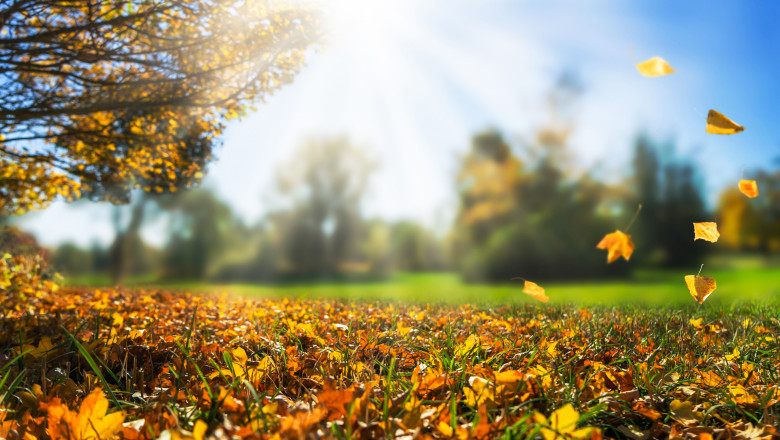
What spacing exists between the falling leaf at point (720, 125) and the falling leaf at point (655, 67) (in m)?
0.28

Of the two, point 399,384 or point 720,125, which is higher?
point 720,125

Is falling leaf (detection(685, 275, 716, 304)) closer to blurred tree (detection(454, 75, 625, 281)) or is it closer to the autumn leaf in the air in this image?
the autumn leaf in the air

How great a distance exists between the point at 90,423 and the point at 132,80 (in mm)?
4267

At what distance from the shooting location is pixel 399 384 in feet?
Result: 5.56

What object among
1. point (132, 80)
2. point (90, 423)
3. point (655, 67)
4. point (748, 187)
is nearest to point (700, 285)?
point (748, 187)

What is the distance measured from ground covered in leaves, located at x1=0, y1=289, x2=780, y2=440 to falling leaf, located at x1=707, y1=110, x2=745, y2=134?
3.32 feet

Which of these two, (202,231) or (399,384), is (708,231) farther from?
(202,231)

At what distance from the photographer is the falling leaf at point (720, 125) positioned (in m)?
1.73

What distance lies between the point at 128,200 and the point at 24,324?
2.96 metres

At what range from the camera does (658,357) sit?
7.51 ft

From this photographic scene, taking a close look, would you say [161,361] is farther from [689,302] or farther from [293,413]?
[689,302]

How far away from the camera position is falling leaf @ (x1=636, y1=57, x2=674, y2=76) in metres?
1.67

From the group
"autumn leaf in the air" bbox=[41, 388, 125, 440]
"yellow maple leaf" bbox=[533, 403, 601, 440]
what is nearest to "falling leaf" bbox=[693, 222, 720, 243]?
"yellow maple leaf" bbox=[533, 403, 601, 440]

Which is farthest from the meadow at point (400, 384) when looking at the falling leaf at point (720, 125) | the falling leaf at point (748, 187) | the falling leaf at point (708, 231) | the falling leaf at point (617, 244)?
the falling leaf at point (720, 125)
